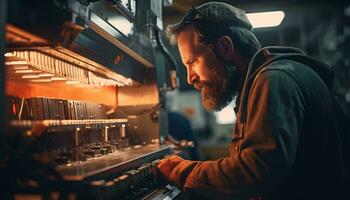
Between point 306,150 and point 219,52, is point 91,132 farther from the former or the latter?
point 306,150

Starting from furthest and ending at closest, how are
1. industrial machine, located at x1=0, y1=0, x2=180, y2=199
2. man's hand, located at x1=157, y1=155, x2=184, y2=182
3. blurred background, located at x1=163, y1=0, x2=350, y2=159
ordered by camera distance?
1. blurred background, located at x1=163, y1=0, x2=350, y2=159
2. man's hand, located at x1=157, y1=155, x2=184, y2=182
3. industrial machine, located at x1=0, y1=0, x2=180, y2=199

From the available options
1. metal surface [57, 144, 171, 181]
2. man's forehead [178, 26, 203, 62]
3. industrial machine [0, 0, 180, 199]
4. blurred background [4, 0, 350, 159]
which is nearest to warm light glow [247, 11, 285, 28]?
blurred background [4, 0, 350, 159]

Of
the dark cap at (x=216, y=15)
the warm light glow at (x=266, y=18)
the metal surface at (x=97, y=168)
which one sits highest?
the warm light glow at (x=266, y=18)

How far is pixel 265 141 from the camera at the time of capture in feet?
4.89

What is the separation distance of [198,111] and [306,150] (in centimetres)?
926

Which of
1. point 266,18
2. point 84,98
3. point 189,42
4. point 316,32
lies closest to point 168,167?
point 189,42

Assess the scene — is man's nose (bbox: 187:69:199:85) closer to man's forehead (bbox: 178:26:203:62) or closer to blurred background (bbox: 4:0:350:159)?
man's forehead (bbox: 178:26:203:62)

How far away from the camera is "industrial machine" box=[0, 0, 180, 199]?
1298 mm

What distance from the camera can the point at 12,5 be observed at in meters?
1.34

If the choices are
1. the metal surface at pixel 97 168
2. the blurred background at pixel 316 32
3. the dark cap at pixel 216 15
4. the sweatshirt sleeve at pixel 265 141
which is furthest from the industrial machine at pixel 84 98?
the blurred background at pixel 316 32

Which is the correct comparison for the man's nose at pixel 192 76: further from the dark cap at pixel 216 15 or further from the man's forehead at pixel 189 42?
the dark cap at pixel 216 15

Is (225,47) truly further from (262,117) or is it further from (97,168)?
(97,168)

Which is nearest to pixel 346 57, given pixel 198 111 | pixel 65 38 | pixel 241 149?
pixel 241 149

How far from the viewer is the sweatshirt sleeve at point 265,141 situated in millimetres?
1484
